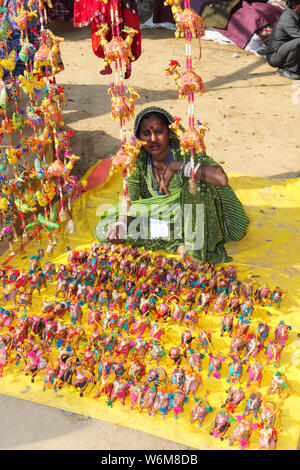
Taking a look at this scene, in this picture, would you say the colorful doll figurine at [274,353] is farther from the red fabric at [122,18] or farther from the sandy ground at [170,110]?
the red fabric at [122,18]

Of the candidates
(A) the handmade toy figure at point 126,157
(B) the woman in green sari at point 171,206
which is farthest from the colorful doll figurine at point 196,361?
(A) the handmade toy figure at point 126,157

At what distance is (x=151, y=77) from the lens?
31.4ft

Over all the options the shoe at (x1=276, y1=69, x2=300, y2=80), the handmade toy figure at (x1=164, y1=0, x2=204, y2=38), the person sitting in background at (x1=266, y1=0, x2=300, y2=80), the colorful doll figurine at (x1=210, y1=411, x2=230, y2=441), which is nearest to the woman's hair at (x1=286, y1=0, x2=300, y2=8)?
the person sitting in background at (x1=266, y1=0, x2=300, y2=80)

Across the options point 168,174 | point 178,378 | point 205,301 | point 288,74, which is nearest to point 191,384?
point 178,378

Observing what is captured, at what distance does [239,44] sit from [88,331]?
8.33 meters

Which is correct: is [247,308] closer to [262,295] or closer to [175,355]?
[262,295]

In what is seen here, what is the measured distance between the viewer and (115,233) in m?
4.87

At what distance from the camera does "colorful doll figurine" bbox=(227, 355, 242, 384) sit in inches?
140

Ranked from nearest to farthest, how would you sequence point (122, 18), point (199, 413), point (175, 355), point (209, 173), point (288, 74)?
point (199, 413) → point (175, 355) → point (209, 173) → point (122, 18) → point (288, 74)

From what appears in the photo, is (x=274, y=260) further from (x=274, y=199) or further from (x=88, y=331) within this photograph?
(x=88, y=331)

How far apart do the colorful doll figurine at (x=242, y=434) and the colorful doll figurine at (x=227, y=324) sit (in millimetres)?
858

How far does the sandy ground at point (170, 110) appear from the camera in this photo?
3361mm

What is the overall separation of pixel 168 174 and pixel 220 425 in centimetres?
231

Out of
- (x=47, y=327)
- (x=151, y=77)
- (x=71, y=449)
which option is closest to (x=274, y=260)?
(x=47, y=327)
